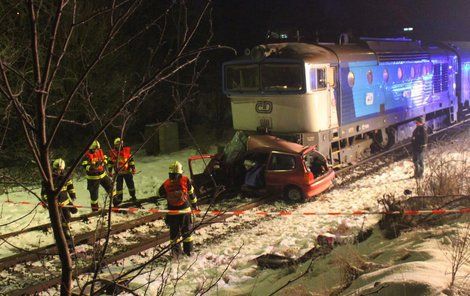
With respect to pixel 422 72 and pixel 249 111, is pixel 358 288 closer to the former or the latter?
pixel 249 111

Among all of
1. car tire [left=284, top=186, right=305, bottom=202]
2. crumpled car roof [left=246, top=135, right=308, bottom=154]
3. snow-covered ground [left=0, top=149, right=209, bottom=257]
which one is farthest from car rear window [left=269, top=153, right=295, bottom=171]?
snow-covered ground [left=0, top=149, right=209, bottom=257]

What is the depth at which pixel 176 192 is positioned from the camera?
25.3ft

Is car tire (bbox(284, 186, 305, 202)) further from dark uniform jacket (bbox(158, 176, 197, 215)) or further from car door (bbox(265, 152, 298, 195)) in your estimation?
dark uniform jacket (bbox(158, 176, 197, 215))

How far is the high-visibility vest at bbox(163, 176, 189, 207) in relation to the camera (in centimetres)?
771

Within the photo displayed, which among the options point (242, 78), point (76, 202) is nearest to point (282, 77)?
point (242, 78)

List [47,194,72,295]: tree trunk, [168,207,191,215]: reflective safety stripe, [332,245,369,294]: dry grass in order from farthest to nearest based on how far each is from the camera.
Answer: [168,207,191,215]: reflective safety stripe → [332,245,369,294]: dry grass → [47,194,72,295]: tree trunk

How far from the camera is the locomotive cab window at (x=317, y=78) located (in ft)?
36.9

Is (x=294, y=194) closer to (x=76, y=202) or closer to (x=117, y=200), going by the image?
(x=117, y=200)

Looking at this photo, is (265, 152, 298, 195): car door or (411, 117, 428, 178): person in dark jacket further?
(411, 117, 428, 178): person in dark jacket

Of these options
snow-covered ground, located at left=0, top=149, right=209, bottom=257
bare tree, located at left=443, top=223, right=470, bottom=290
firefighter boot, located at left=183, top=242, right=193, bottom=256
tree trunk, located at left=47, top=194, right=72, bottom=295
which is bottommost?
firefighter boot, located at left=183, top=242, right=193, bottom=256

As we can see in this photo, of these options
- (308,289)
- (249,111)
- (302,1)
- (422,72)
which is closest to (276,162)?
(249,111)

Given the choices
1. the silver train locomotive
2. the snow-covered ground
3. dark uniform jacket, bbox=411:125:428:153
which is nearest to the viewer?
the snow-covered ground

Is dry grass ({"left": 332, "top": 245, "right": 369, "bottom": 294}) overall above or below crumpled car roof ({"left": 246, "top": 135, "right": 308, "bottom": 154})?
below

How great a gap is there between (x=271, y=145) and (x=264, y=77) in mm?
1894
